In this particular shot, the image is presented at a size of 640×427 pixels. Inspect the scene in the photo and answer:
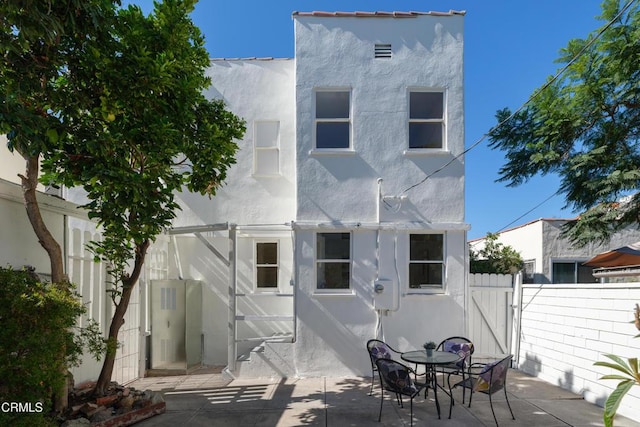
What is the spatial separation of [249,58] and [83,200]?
5099mm

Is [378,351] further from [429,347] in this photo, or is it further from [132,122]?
[132,122]

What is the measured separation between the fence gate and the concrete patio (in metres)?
0.95

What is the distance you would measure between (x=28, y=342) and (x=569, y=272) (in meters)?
13.3

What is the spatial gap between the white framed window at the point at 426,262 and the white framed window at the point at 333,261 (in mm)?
1310

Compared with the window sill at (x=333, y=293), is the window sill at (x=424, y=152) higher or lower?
higher

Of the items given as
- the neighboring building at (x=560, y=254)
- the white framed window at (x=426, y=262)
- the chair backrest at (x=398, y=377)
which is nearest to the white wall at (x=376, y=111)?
the white framed window at (x=426, y=262)

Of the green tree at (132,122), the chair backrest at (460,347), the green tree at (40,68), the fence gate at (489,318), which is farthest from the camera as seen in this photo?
the fence gate at (489,318)

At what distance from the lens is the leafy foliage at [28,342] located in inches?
154

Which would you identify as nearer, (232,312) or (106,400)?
(106,400)

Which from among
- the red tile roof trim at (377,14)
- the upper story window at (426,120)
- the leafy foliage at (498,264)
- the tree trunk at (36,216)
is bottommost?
the leafy foliage at (498,264)

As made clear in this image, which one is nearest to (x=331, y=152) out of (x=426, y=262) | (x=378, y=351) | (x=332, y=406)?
(x=426, y=262)

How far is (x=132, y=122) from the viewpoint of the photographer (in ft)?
16.7

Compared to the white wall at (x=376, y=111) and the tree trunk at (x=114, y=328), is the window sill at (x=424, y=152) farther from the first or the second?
the tree trunk at (x=114, y=328)

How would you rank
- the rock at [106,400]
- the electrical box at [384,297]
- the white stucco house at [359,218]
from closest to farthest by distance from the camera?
1. the rock at [106,400]
2. the electrical box at [384,297]
3. the white stucco house at [359,218]
